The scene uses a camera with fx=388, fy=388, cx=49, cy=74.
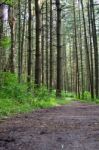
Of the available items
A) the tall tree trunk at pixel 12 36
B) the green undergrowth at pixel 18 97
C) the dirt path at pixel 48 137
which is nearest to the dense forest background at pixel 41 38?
the tall tree trunk at pixel 12 36

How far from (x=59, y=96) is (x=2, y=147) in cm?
1681

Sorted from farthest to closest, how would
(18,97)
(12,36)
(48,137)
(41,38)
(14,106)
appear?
(41,38) → (12,36) → (18,97) → (14,106) → (48,137)

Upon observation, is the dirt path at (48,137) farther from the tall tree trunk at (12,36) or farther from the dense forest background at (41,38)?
the tall tree trunk at (12,36)

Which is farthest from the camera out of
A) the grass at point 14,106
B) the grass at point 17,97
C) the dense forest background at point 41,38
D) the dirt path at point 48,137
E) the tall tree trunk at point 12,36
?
the tall tree trunk at point 12,36

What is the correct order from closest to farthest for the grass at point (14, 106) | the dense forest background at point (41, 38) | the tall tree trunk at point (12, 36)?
the grass at point (14, 106), the dense forest background at point (41, 38), the tall tree trunk at point (12, 36)

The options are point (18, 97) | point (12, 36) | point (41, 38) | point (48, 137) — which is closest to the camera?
point (48, 137)

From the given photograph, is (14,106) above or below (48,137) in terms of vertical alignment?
below

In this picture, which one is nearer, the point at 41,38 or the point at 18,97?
the point at 18,97

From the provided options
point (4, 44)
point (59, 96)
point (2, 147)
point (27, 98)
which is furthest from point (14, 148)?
point (59, 96)

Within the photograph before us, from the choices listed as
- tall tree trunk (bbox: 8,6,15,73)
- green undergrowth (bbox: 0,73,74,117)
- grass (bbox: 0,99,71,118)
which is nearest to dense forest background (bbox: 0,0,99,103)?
tall tree trunk (bbox: 8,6,15,73)

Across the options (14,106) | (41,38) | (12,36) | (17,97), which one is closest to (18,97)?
(17,97)

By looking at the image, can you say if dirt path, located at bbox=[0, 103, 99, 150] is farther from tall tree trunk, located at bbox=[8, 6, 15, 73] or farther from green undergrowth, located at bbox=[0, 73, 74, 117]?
tall tree trunk, located at bbox=[8, 6, 15, 73]

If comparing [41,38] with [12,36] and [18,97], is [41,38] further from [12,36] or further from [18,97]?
[18,97]

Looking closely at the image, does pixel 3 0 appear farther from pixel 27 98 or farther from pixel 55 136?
pixel 55 136
